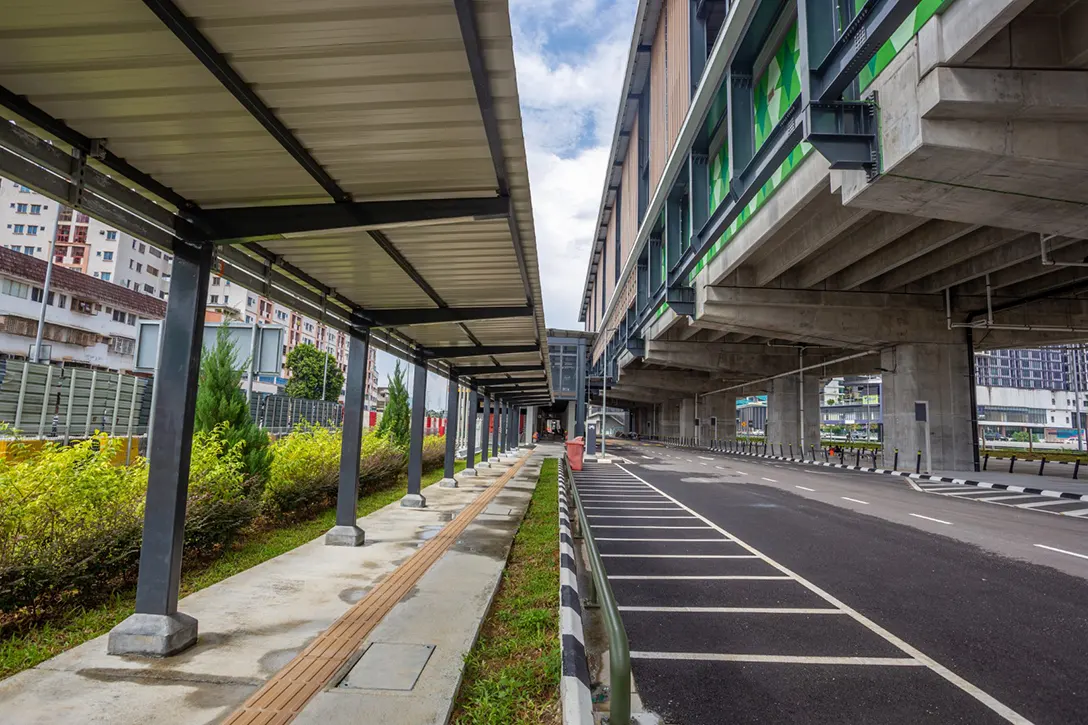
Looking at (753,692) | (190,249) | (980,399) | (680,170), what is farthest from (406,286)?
(980,399)

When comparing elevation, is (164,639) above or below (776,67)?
below

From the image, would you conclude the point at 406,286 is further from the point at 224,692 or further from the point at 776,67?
the point at 776,67

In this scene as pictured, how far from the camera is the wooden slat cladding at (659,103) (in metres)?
28.3

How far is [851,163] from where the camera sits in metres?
11.3

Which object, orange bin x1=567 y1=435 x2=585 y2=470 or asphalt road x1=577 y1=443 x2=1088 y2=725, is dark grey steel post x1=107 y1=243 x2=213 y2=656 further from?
orange bin x1=567 y1=435 x2=585 y2=470

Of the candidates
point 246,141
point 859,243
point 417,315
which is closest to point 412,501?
point 417,315

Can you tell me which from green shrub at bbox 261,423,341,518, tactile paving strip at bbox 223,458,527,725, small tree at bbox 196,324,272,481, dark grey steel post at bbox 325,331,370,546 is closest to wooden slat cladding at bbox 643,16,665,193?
green shrub at bbox 261,423,341,518

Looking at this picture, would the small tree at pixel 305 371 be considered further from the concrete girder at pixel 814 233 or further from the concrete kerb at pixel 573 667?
the concrete kerb at pixel 573 667

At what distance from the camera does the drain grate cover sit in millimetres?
3789

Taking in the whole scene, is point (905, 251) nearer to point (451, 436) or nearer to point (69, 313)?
point (451, 436)

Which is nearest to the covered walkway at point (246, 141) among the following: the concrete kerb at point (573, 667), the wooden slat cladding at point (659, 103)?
the concrete kerb at point (573, 667)

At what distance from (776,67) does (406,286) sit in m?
14.3

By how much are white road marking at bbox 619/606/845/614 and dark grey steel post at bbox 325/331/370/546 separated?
4.02 metres

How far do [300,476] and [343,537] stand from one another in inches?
112
